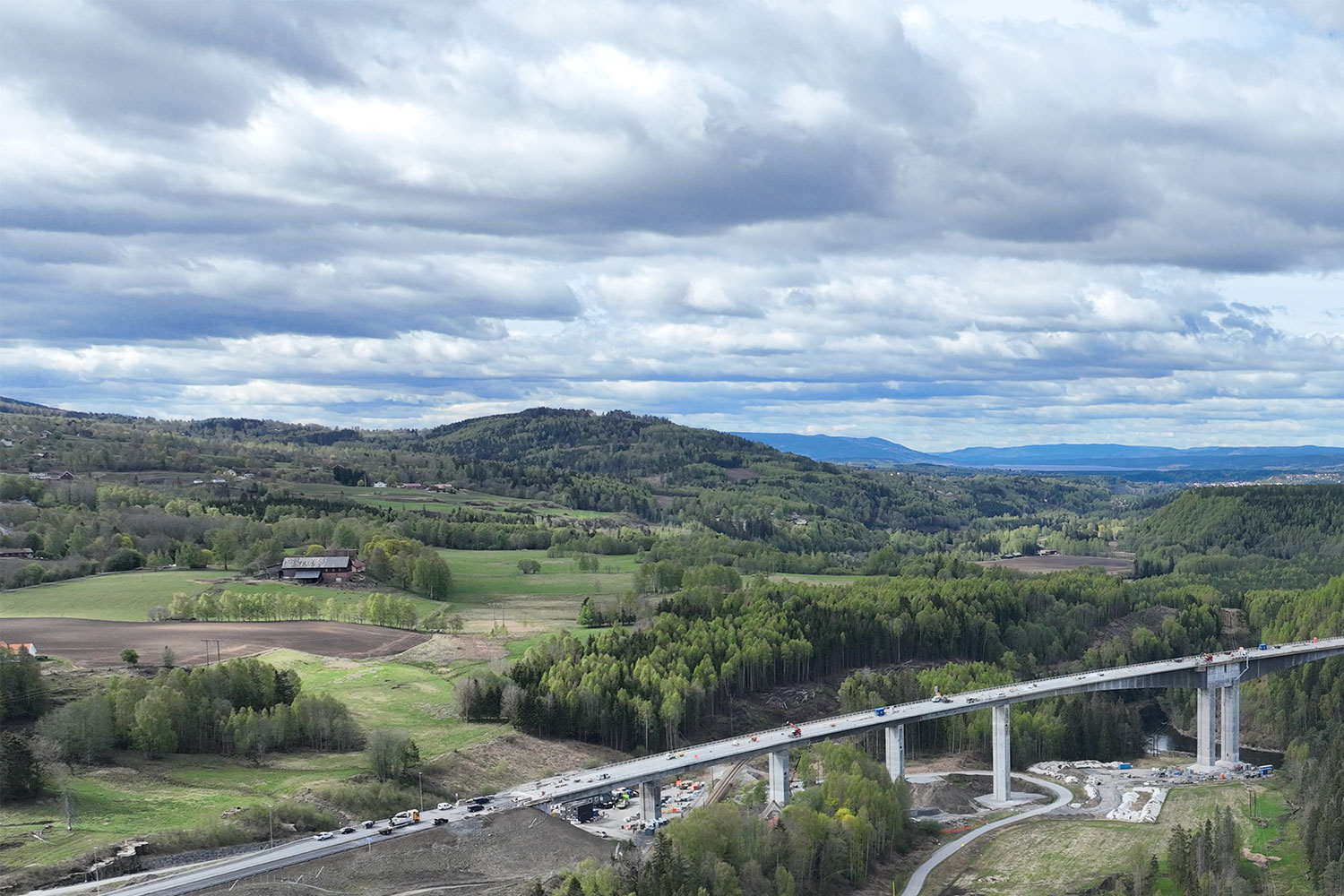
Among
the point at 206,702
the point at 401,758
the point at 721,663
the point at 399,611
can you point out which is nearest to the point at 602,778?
the point at 401,758

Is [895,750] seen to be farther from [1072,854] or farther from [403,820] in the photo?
[403,820]

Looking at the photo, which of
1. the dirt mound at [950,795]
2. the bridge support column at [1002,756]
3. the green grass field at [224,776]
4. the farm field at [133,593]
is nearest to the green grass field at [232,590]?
the farm field at [133,593]

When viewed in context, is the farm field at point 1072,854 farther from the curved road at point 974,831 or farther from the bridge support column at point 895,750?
the bridge support column at point 895,750

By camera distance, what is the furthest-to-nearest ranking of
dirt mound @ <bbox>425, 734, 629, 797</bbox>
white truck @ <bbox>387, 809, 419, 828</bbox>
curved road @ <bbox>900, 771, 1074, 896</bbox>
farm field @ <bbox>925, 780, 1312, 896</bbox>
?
dirt mound @ <bbox>425, 734, 629, 797</bbox>, curved road @ <bbox>900, 771, 1074, 896</bbox>, farm field @ <bbox>925, 780, 1312, 896</bbox>, white truck @ <bbox>387, 809, 419, 828</bbox>

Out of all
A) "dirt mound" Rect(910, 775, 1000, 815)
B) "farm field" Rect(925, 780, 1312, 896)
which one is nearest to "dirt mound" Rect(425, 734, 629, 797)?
"dirt mound" Rect(910, 775, 1000, 815)

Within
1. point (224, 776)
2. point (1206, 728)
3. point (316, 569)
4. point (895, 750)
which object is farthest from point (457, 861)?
point (316, 569)

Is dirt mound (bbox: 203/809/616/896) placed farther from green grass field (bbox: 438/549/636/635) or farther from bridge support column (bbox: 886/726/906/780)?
green grass field (bbox: 438/549/636/635)

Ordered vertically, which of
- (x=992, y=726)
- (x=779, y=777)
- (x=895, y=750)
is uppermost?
(x=779, y=777)
